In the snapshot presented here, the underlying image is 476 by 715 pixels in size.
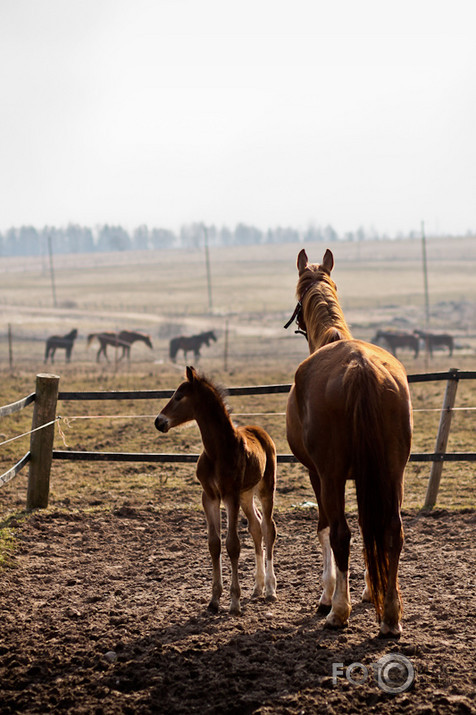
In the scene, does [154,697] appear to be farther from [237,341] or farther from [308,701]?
[237,341]

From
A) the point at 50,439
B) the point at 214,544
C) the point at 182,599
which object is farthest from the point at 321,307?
the point at 50,439

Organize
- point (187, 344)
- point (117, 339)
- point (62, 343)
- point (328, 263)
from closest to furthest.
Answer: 1. point (328, 263)
2. point (62, 343)
3. point (117, 339)
4. point (187, 344)

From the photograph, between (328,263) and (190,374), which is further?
(328,263)

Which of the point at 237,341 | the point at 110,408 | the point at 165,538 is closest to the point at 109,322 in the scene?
the point at 237,341

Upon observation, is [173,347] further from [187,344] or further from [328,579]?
[328,579]

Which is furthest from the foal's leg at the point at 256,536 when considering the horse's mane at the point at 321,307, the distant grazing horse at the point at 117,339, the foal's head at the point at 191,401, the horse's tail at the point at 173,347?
the horse's tail at the point at 173,347

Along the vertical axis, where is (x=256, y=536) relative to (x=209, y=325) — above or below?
above

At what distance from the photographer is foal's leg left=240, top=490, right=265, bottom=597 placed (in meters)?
5.57

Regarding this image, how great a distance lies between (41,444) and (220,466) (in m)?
3.31

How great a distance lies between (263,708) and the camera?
3.59 metres

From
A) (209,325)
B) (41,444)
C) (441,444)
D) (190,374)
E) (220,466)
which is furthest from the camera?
(209,325)

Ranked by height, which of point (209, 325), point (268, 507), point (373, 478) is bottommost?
point (209, 325)

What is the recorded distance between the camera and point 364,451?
439cm

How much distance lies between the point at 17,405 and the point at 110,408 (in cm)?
817
